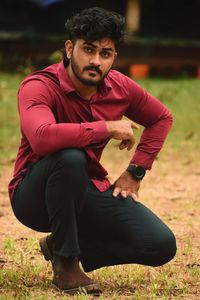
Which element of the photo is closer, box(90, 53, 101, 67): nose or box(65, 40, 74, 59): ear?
box(90, 53, 101, 67): nose

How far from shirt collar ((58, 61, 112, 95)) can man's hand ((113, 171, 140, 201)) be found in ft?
1.58

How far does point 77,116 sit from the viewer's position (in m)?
4.10

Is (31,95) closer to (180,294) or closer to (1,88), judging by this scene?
(180,294)

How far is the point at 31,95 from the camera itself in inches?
154

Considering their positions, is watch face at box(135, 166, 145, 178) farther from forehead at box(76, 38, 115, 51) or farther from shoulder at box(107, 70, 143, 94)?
forehead at box(76, 38, 115, 51)

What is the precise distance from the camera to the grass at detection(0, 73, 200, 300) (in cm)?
409

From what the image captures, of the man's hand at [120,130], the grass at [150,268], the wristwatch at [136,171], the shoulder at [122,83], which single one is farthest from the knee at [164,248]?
the shoulder at [122,83]

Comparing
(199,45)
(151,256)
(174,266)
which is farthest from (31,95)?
(199,45)

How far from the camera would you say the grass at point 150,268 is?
4094 millimetres

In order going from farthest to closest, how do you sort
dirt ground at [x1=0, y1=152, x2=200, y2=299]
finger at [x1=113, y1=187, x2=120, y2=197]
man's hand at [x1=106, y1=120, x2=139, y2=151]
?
dirt ground at [x1=0, y1=152, x2=200, y2=299], finger at [x1=113, y1=187, x2=120, y2=197], man's hand at [x1=106, y1=120, x2=139, y2=151]

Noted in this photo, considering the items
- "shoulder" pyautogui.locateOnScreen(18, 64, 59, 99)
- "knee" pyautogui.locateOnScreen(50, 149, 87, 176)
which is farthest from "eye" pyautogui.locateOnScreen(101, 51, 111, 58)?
"knee" pyautogui.locateOnScreen(50, 149, 87, 176)

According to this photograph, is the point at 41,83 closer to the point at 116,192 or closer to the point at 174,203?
the point at 116,192

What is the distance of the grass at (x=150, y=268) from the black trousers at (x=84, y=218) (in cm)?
19

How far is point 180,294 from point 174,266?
674mm
